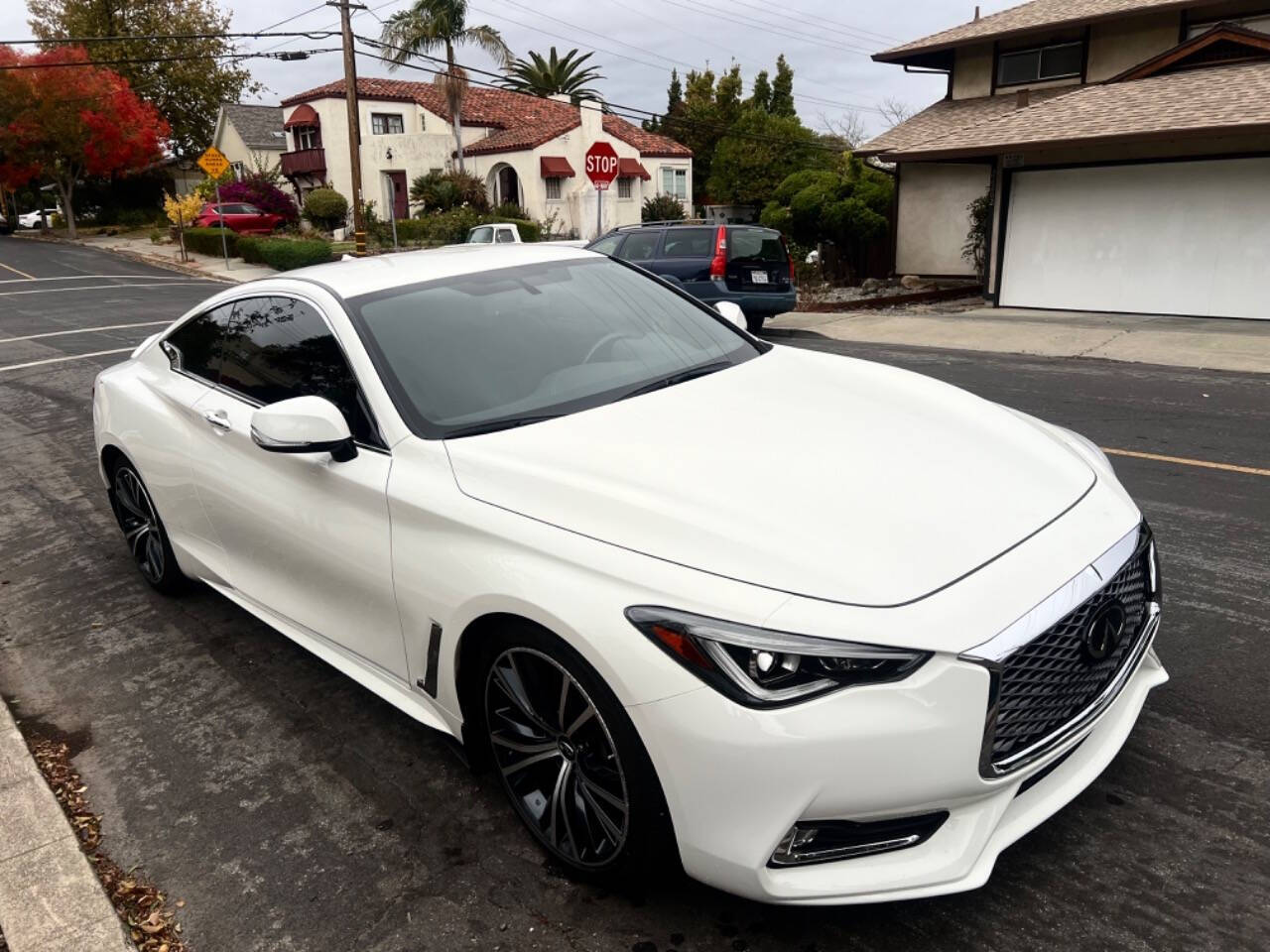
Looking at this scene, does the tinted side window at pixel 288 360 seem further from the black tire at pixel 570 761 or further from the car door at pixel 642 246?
the car door at pixel 642 246

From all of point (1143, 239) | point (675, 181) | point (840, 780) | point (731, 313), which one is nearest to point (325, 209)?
point (675, 181)

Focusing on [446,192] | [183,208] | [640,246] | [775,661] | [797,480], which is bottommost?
[775,661]

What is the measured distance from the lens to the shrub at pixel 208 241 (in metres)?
33.2

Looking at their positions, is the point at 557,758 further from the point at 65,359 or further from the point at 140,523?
the point at 65,359

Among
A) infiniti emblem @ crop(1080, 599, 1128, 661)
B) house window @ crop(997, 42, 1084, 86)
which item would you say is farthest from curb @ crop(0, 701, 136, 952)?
house window @ crop(997, 42, 1084, 86)

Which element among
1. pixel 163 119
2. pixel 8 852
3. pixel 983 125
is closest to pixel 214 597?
pixel 8 852

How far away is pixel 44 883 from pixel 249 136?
191 ft

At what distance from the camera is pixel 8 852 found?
297 centimetres

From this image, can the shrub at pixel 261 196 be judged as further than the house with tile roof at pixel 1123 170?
Yes

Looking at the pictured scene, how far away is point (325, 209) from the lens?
1593 inches

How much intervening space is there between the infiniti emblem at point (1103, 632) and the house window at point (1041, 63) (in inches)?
878

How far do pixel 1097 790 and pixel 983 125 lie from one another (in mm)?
17199

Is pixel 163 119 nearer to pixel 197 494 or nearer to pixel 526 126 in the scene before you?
pixel 526 126

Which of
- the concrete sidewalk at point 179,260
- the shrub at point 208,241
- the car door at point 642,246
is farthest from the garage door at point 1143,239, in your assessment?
the shrub at point 208,241
